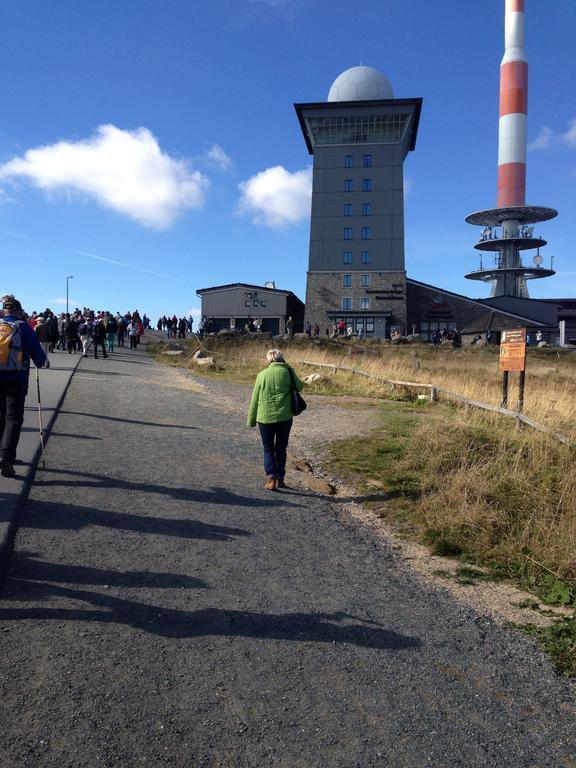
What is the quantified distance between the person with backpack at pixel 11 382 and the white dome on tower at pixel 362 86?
210 ft

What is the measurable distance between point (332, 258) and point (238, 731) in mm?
60455

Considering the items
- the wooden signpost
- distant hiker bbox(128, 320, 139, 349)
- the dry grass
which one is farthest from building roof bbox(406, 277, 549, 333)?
the wooden signpost

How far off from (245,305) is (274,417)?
53.8 m

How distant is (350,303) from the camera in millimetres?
61094

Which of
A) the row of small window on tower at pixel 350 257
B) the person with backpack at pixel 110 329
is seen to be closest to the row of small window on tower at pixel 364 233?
the row of small window on tower at pixel 350 257

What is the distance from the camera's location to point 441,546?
5.59 m

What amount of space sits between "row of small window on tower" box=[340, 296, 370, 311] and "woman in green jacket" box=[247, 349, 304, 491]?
54.5 meters

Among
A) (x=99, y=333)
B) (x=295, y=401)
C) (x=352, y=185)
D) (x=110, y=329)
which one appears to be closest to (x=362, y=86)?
(x=352, y=185)

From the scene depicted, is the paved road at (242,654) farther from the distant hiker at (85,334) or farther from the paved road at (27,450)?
the distant hiker at (85,334)

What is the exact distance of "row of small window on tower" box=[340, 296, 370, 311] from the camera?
199 feet

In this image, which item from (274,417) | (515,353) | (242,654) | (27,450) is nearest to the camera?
(242,654)

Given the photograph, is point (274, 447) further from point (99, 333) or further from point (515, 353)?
point (99, 333)

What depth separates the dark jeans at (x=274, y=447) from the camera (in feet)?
23.7

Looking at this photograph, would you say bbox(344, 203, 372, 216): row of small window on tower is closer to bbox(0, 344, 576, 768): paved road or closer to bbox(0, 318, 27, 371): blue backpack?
bbox(0, 318, 27, 371): blue backpack
